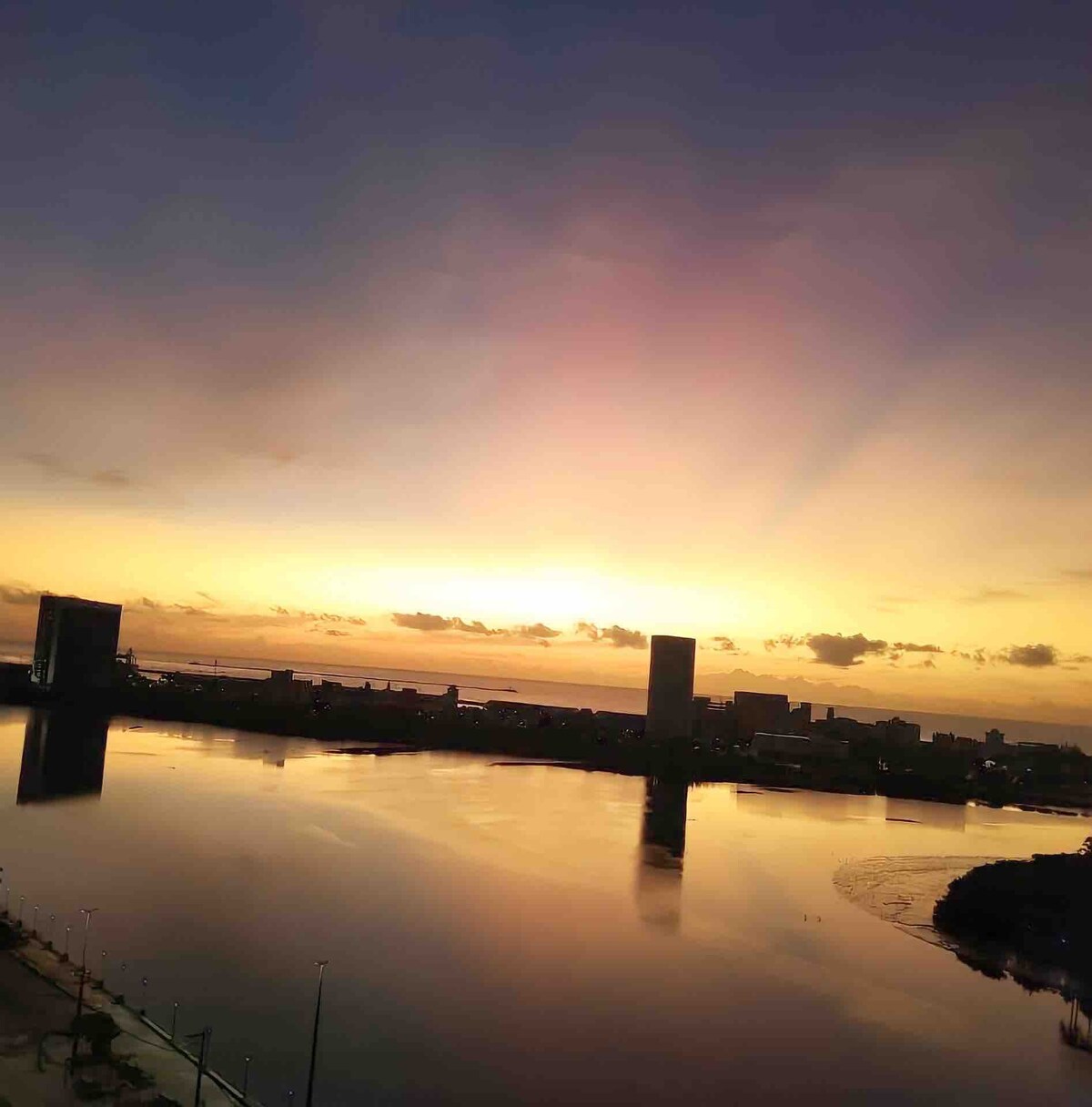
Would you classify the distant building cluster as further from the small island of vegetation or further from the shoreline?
the small island of vegetation

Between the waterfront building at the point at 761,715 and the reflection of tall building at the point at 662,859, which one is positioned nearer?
the reflection of tall building at the point at 662,859

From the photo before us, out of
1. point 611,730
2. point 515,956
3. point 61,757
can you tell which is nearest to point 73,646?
point 61,757

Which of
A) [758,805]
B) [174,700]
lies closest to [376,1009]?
[758,805]

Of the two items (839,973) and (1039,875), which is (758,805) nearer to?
(1039,875)

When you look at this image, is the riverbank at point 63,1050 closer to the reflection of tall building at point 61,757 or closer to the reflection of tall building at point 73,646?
the reflection of tall building at point 61,757

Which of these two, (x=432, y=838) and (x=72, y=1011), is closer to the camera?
(x=72, y=1011)

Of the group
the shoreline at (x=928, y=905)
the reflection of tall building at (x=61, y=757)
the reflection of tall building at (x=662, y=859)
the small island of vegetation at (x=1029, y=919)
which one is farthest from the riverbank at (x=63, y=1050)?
the reflection of tall building at (x=61, y=757)
